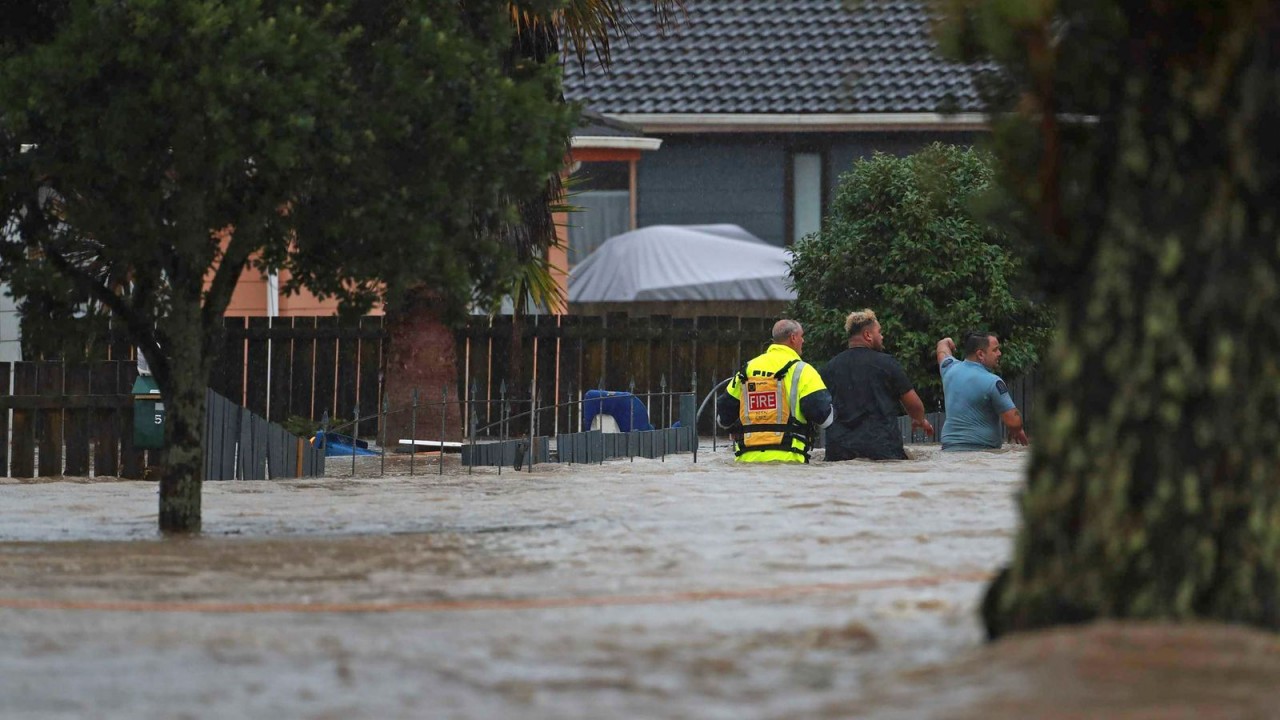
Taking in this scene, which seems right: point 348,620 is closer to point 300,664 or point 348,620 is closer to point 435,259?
point 300,664

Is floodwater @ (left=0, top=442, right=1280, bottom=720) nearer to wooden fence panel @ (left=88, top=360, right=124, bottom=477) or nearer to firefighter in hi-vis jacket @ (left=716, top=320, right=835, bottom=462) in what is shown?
wooden fence panel @ (left=88, top=360, right=124, bottom=477)

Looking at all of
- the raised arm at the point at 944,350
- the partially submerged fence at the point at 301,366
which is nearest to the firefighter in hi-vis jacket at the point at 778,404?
the raised arm at the point at 944,350

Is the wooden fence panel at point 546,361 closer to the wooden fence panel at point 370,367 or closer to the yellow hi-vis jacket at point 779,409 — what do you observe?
the wooden fence panel at point 370,367

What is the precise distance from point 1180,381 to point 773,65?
25.0 m

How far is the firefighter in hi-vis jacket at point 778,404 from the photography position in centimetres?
1642

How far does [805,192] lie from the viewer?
101 feet

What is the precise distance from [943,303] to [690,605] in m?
14.1

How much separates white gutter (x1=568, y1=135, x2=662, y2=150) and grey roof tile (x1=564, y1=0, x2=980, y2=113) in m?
1.65

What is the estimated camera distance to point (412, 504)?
43.8 feet

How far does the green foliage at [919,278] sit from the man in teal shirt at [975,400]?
3095mm

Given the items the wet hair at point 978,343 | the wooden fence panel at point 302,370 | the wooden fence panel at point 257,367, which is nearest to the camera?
the wet hair at point 978,343

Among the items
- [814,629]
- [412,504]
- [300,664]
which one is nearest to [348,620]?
[300,664]

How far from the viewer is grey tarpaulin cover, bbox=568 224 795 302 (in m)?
27.2

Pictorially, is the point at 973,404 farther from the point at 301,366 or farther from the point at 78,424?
the point at 301,366
